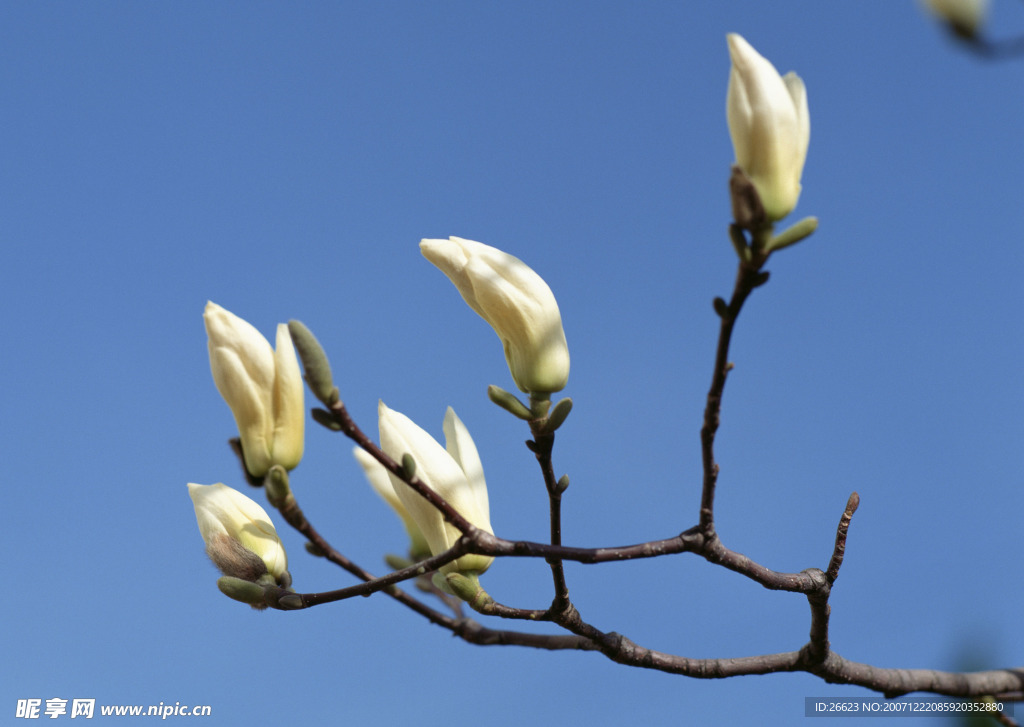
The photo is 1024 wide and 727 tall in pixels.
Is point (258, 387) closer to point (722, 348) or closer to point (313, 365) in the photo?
point (313, 365)

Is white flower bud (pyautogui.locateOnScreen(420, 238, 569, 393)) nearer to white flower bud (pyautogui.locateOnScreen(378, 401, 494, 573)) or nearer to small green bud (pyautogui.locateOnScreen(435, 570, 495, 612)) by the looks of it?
white flower bud (pyautogui.locateOnScreen(378, 401, 494, 573))

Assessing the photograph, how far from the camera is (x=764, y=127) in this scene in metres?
0.87

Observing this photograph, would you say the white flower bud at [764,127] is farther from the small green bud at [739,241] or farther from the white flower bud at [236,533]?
the white flower bud at [236,533]

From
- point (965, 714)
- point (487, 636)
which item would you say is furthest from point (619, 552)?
point (965, 714)

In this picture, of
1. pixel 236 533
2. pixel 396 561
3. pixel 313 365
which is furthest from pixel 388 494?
pixel 313 365

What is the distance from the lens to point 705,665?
128 cm

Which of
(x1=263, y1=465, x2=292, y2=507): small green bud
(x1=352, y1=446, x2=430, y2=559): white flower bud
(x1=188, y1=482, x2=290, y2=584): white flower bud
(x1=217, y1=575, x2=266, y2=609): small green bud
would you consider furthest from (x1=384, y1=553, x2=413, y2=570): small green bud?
(x1=263, y1=465, x2=292, y2=507): small green bud

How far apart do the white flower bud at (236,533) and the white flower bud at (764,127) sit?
34.8 inches

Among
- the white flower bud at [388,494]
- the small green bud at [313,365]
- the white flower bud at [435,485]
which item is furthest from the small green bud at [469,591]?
the small green bud at [313,365]

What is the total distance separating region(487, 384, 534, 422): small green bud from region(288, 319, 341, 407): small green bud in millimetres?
290

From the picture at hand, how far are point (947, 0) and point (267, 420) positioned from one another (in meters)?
0.86

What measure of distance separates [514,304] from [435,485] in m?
0.28

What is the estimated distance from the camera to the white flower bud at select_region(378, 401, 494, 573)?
3.97ft

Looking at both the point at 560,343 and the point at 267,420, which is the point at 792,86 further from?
the point at 267,420
